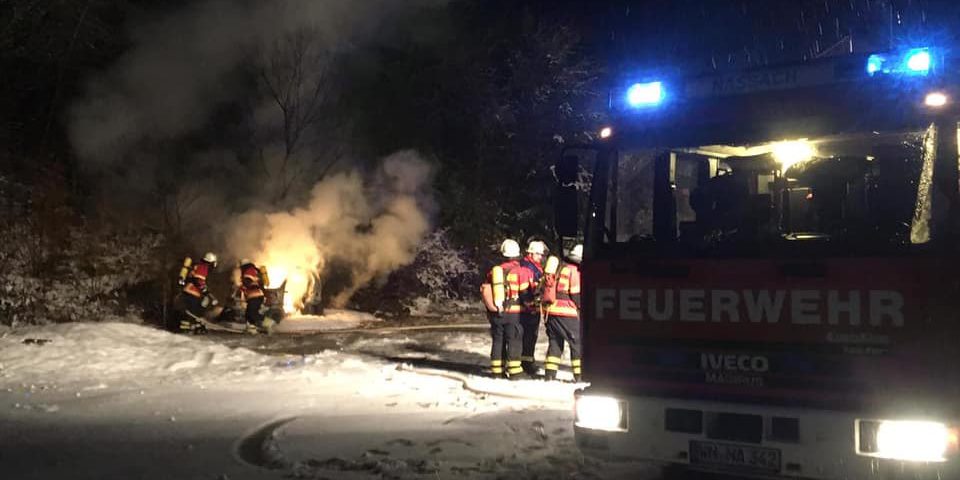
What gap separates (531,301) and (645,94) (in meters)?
5.36

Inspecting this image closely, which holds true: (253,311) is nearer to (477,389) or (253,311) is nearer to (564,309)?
(477,389)

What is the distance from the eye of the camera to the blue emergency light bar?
4.81 meters

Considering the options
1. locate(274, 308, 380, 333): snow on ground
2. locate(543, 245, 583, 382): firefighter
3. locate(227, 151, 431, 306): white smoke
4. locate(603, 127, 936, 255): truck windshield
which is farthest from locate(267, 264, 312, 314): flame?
locate(603, 127, 936, 255): truck windshield

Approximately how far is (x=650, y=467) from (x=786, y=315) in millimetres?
2189

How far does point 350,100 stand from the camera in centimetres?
2403

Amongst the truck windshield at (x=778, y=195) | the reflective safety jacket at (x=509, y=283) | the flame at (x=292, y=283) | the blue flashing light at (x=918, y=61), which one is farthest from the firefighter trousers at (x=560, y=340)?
the flame at (x=292, y=283)

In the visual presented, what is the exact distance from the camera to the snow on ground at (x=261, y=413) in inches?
250

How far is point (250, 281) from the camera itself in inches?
651

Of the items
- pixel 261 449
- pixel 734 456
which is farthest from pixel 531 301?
pixel 734 456

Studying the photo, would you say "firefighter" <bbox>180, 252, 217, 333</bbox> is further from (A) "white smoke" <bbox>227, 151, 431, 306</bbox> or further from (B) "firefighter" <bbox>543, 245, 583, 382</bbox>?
(B) "firefighter" <bbox>543, 245, 583, 382</bbox>

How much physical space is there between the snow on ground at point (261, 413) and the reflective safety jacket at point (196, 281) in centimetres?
242

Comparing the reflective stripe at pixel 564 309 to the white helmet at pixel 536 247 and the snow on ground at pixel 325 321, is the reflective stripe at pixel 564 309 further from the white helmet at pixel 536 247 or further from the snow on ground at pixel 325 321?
the snow on ground at pixel 325 321

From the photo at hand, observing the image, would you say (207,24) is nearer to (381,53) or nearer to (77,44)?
(77,44)

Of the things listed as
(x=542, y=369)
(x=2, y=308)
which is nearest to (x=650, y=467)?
(x=542, y=369)
